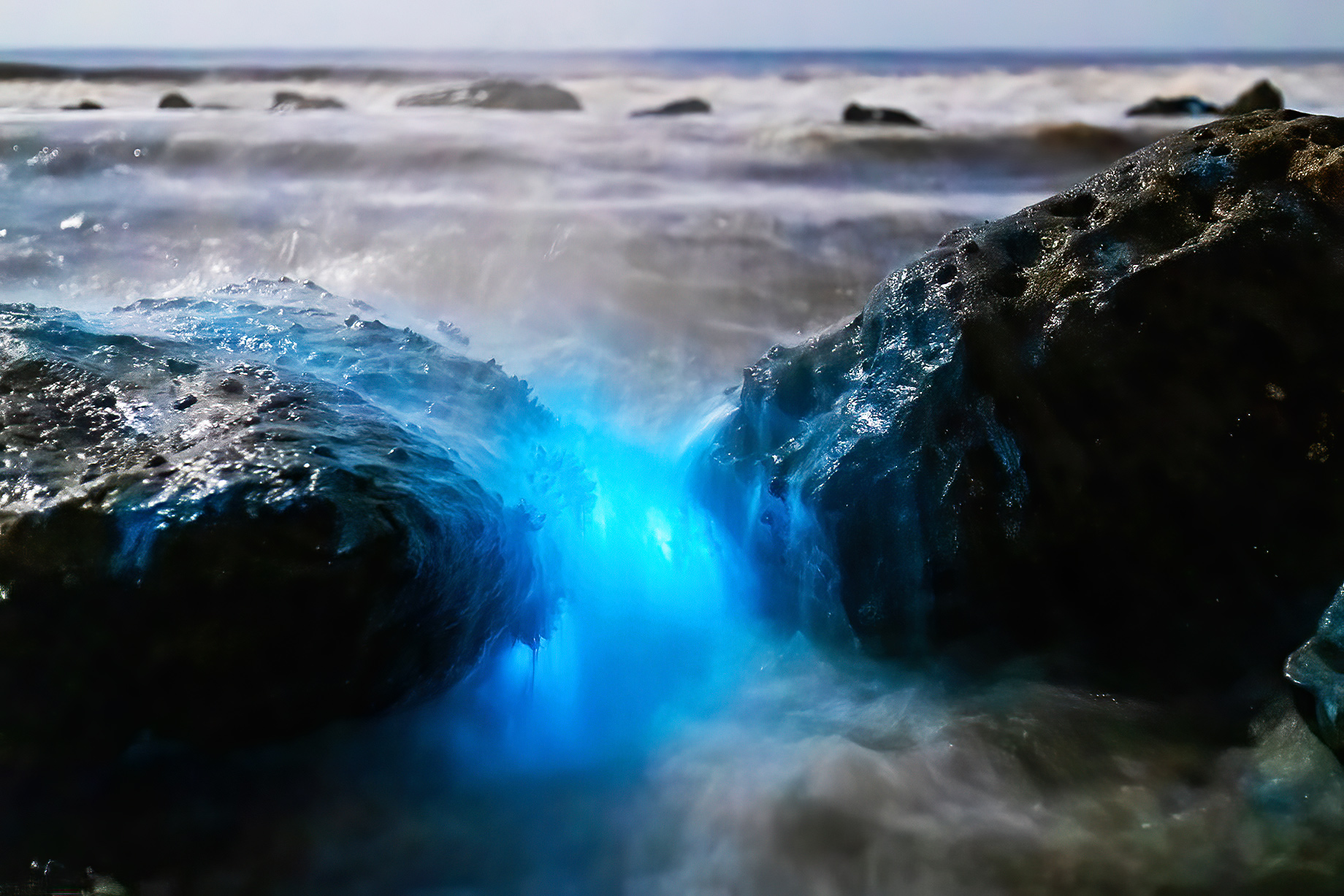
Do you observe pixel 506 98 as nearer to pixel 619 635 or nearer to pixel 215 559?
pixel 619 635

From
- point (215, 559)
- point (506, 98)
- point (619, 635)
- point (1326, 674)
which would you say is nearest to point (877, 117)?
point (506, 98)

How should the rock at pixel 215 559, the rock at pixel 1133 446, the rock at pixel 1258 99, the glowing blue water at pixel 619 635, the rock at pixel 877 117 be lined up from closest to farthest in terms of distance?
the rock at pixel 215 559, the rock at pixel 1133 446, the glowing blue water at pixel 619 635, the rock at pixel 1258 99, the rock at pixel 877 117

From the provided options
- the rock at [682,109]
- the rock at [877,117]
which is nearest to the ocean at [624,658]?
the rock at [877,117]

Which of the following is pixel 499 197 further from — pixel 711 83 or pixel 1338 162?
pixel 711 83

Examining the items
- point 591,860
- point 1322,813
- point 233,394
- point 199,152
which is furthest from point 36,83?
point 1322,813

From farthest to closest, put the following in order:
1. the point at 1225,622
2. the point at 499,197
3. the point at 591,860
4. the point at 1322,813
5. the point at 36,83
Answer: the point at 36,83 → the point at 499,197 → the point at 1225,622 → the point at 591,860 → the point at 1322,813

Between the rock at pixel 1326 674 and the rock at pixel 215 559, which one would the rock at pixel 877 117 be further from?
the rock at pixel 215 559
